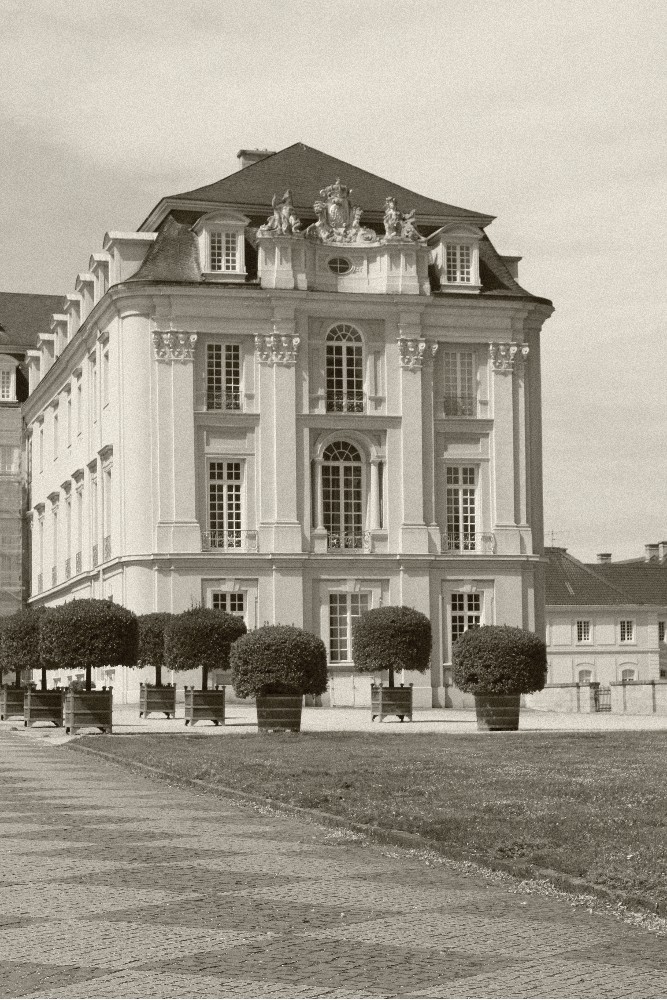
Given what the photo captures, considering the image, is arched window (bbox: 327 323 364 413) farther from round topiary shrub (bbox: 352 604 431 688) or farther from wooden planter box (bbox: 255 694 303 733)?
wooden planter box (bbox: 255 694 303 733)

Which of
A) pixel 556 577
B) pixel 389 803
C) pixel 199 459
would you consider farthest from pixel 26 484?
pixel 389 803

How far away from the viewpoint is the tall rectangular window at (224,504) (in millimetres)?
55594

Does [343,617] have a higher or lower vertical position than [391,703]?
higher

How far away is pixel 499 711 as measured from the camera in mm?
33406

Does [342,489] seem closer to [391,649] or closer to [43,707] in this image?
[391,649]

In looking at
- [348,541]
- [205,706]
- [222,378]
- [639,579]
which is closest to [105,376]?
[222,378]

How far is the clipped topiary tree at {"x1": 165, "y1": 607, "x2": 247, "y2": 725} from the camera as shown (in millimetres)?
36969

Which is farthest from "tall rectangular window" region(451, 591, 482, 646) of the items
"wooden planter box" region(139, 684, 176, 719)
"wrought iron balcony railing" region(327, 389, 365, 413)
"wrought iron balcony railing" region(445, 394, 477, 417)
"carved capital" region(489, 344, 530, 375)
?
"wooden planter box" region(139, 684, 176, 719)

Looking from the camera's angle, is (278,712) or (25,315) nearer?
(278,712)

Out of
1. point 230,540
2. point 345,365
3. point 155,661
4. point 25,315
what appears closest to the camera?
point 155,661

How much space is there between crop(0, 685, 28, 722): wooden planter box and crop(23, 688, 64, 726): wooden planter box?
5896 millimetres

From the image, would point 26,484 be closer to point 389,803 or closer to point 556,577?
point 556,577

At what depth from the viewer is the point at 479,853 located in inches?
462

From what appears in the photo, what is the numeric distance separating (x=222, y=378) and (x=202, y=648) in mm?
19896
